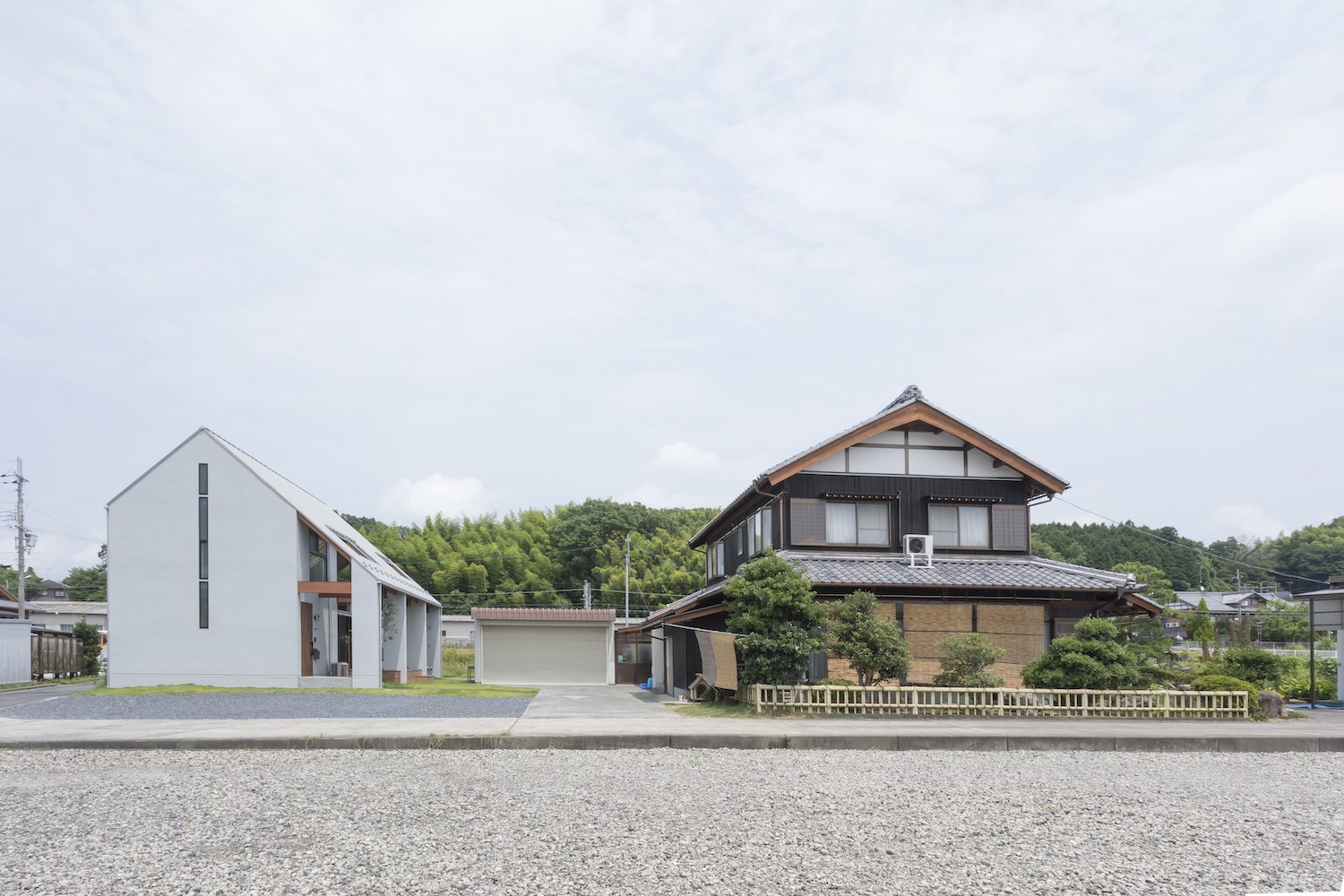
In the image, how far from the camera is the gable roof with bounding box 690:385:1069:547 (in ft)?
66.6

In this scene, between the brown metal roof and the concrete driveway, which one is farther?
the brown metal roof

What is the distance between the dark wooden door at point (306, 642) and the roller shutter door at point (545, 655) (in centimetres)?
738

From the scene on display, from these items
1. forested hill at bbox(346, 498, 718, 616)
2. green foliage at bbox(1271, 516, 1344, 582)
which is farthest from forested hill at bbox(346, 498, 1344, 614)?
green foliage at bbox(1271, 516, 1344, 582)

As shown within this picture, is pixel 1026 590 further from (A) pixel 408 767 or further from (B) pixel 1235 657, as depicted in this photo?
(A) pixel 408 767

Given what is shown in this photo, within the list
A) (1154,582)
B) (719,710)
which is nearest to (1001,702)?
(719,710)

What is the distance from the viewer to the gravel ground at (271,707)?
15633mm

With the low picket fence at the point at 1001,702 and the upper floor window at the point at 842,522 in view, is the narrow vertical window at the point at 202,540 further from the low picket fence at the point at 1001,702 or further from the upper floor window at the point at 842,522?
the low picket fence at the point at 1001,702

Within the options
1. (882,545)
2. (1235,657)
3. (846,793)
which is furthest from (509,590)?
(846,793)

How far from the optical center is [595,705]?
61.3ft

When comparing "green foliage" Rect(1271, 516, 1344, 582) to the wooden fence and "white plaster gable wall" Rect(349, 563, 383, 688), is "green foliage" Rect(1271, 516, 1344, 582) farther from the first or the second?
the wooden fence

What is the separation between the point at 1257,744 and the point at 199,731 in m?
14.0

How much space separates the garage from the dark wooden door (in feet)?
23.4

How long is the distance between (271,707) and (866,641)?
10742 millimetres

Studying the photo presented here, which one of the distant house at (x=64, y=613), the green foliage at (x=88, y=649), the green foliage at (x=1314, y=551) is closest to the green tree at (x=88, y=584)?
the distant house at (x=64, y=613)
